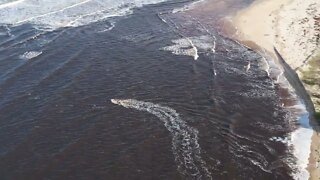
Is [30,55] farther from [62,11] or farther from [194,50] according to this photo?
[62,11]

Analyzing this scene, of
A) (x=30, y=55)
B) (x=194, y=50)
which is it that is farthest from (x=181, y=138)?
(x=30, y=55)

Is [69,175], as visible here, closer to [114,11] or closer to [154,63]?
[154,63]

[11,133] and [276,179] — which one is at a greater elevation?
[11,133]

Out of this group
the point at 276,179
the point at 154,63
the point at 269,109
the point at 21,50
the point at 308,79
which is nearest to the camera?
the point at 276,179

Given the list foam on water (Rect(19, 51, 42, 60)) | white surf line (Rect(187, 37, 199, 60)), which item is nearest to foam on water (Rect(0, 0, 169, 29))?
foam on water (Rect(19, 51, 42, 60))

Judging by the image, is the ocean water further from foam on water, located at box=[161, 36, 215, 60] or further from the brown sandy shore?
the brown sandy shore

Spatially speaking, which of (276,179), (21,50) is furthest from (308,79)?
(21,50)

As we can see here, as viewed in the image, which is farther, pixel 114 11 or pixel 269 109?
pixel 114 11
